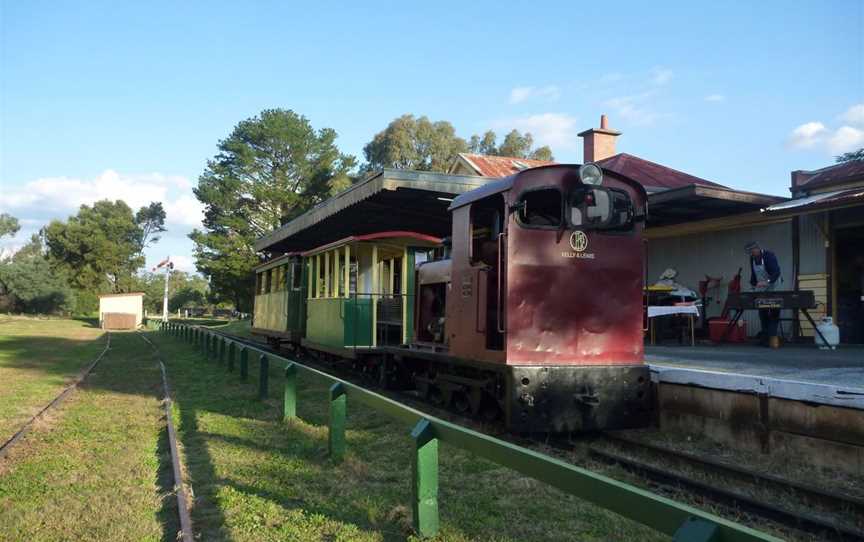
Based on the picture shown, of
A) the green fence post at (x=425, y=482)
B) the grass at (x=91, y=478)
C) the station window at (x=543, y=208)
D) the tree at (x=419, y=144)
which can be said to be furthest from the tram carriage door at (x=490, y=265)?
the tree at (x=419, y=144)

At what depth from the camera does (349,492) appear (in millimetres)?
4934

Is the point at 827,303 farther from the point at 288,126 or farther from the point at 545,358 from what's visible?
the point at 288,126

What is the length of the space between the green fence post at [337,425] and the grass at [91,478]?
1.41 meters

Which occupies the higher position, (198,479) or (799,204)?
(799,204)

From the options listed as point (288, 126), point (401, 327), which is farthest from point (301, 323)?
point (288, 126)

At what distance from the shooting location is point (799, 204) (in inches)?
454

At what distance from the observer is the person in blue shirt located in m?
11.1

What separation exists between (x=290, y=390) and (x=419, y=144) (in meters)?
41.0

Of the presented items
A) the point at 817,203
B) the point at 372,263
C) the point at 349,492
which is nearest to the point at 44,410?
the point at 372,263

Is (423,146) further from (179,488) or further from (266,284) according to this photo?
(179,488)

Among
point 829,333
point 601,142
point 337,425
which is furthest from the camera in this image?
point 601,142

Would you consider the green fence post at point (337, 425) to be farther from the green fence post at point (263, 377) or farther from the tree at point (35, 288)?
the tree at point (35, 288)

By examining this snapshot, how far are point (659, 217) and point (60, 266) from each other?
61419 millimetres

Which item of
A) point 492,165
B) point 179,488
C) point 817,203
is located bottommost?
point 179,488
